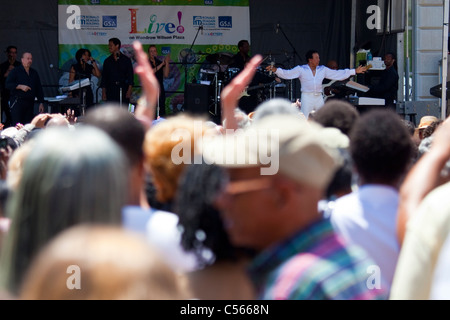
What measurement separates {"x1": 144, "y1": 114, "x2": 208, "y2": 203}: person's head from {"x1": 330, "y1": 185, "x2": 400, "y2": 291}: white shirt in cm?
67

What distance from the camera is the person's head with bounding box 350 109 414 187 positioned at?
3105 mm

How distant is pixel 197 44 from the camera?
17.6m

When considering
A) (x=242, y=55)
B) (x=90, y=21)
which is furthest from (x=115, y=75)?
(x=242, y=55)

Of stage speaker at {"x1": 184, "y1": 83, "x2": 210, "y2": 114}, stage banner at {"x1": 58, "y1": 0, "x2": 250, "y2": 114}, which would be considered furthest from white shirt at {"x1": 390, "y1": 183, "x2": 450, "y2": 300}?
stage banner at {"x1": 58, "y1": 0, "x2": 250, "y2": 114}

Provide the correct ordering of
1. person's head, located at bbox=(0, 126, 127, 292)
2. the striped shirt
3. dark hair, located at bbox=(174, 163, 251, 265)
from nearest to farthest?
1. person's head, located at bbox=(0, 126, 127, 292)
2. the striped shirt
3. dark hair, located at bbox=(174, 163, 251, 265)

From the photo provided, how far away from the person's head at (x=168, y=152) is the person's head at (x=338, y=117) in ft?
4.42

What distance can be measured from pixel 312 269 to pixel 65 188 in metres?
0.65

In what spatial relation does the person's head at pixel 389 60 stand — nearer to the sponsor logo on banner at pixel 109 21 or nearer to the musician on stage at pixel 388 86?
the musician on stage at pixel 388 86

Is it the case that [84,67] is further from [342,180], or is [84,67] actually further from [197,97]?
[342,180]

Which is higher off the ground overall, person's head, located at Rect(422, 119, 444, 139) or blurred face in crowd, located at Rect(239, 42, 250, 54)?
blurred face in crowd, located at Rect(239, 42, 250, 54)

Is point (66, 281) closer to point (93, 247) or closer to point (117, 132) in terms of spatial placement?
point (93, 247)

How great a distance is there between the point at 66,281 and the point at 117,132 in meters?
1.44

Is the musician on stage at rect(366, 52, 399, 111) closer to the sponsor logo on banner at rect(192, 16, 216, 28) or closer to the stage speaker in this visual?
the stage speaker

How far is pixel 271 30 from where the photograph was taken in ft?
58.6
